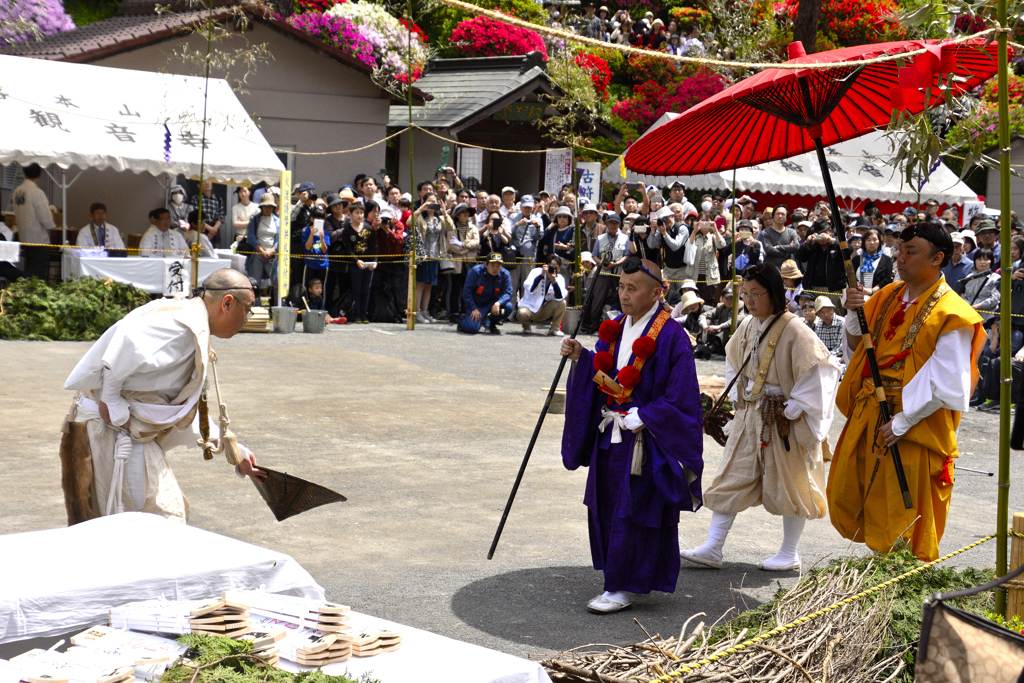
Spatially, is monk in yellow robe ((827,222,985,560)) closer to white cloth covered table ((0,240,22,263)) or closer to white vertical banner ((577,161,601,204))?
white cloth covered table ((0,240,22,263))

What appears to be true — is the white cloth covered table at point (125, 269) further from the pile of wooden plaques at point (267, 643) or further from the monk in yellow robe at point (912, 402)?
the pile of wooden plaques at point (267, 643)

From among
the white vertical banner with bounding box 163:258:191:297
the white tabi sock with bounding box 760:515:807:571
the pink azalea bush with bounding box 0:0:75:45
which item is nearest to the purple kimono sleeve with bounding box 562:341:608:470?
the white tabi sock with bounding box 760:515:807:571

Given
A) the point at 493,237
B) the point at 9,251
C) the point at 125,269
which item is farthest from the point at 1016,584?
the point at 493,237

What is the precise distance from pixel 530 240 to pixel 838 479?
11639 mm

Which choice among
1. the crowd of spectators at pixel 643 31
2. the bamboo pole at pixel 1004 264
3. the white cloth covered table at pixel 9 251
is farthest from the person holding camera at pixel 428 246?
the crowd of spectators at pixel 643 31

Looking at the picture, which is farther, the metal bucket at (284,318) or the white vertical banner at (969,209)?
the white vertical banner at (969,209)

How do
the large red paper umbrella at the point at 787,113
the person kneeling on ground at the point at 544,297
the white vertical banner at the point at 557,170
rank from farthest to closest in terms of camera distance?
→ the white vertical banner at the point at 557,170 → the person kneeling on ground at the point at 544,297 → the large red paper umbrella at the point at 787,113

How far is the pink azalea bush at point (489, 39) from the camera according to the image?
86.0 feet

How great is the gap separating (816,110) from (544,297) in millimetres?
10575

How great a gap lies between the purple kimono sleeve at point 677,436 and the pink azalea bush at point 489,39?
22516mm

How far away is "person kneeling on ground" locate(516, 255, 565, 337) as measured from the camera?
1536 centimetres

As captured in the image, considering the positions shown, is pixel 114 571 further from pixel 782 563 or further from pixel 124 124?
pixel 124 124

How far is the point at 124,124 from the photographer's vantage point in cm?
1414

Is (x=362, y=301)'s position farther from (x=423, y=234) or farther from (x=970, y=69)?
(x=970, y=69)
